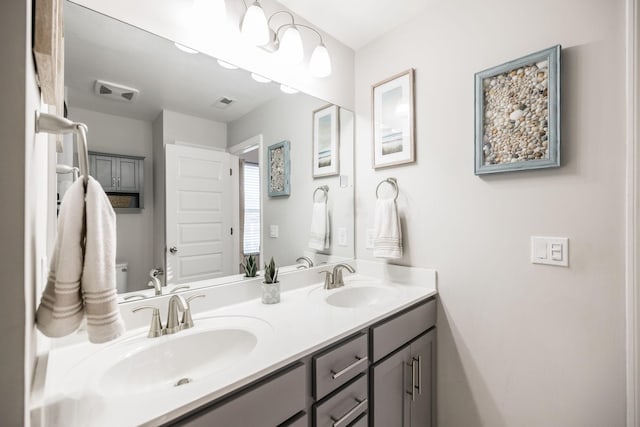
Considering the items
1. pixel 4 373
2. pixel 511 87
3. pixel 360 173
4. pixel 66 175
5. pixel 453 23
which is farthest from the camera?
pixel 360 173

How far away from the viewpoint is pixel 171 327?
93 cm

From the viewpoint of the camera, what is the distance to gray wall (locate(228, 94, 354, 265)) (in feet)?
4.58

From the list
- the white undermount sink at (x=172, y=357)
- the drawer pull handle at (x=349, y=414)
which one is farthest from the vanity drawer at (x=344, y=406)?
the white undermount sink at (x=172, y=357)

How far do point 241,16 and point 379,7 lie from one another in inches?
28.2

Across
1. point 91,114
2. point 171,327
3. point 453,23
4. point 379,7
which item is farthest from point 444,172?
point 91,114

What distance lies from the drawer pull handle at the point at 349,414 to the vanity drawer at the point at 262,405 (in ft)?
0.57

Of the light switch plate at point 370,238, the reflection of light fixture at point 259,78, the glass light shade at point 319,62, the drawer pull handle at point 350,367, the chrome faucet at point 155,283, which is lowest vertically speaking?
the drawer pull handle at point 350,367

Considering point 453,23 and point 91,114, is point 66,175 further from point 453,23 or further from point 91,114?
point 453,23

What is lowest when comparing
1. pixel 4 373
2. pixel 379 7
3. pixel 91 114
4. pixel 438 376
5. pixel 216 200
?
pixel 438 376

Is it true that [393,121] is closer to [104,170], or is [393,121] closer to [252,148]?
[252,148]

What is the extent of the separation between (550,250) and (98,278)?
1.42 metres

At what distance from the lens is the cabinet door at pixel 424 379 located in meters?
1.26

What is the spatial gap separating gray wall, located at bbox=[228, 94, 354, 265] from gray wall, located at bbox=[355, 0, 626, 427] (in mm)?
422

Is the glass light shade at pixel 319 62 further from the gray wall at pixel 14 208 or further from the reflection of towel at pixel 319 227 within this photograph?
the gray wall at pixel 14 208
